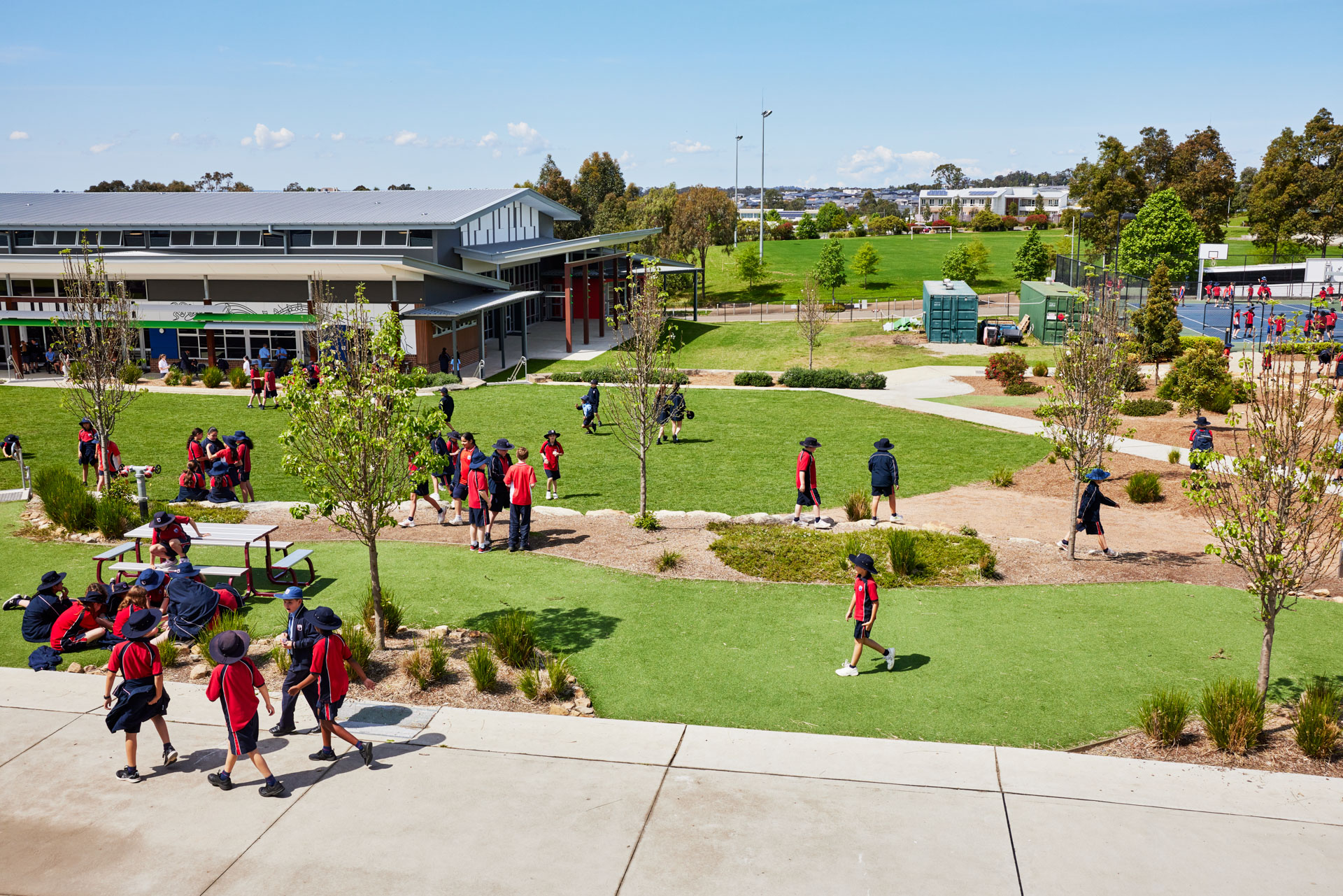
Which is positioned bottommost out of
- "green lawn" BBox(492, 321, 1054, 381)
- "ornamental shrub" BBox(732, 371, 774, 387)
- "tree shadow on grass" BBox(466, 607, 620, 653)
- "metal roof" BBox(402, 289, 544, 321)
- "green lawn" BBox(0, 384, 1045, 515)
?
"tree shadow on grass" BBox(466, 607, 620, 653)

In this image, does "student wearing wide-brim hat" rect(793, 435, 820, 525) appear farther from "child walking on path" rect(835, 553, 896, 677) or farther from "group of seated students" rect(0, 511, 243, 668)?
"group of seated students" rect(0, 511, 243, 668)

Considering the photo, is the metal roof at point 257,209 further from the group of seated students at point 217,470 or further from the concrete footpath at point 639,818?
the concrete footpath at point 639,818

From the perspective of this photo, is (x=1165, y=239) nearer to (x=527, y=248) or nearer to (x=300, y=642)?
(x=527, y=248)

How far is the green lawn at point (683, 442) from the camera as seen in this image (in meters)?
19.2

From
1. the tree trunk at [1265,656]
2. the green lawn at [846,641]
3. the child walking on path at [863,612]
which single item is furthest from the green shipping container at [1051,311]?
the child walking on path at [863,612]

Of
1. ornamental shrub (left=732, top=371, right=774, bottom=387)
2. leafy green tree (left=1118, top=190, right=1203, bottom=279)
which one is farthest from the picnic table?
leafy green tree (left=1118, top=190, right=1203, bottom=279)

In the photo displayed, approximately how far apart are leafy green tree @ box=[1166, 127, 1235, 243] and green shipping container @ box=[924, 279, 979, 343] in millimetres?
39895

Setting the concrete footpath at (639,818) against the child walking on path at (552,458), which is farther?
the child walking on path at (552,458)

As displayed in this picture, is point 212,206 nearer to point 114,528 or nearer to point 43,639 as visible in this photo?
point 114,528

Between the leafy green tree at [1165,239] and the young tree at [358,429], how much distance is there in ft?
185

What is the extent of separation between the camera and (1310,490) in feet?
28.0

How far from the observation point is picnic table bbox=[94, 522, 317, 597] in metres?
12.5

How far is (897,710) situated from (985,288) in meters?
72.0

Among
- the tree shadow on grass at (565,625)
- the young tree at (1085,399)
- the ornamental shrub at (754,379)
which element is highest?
the young tree at (1085,399)
